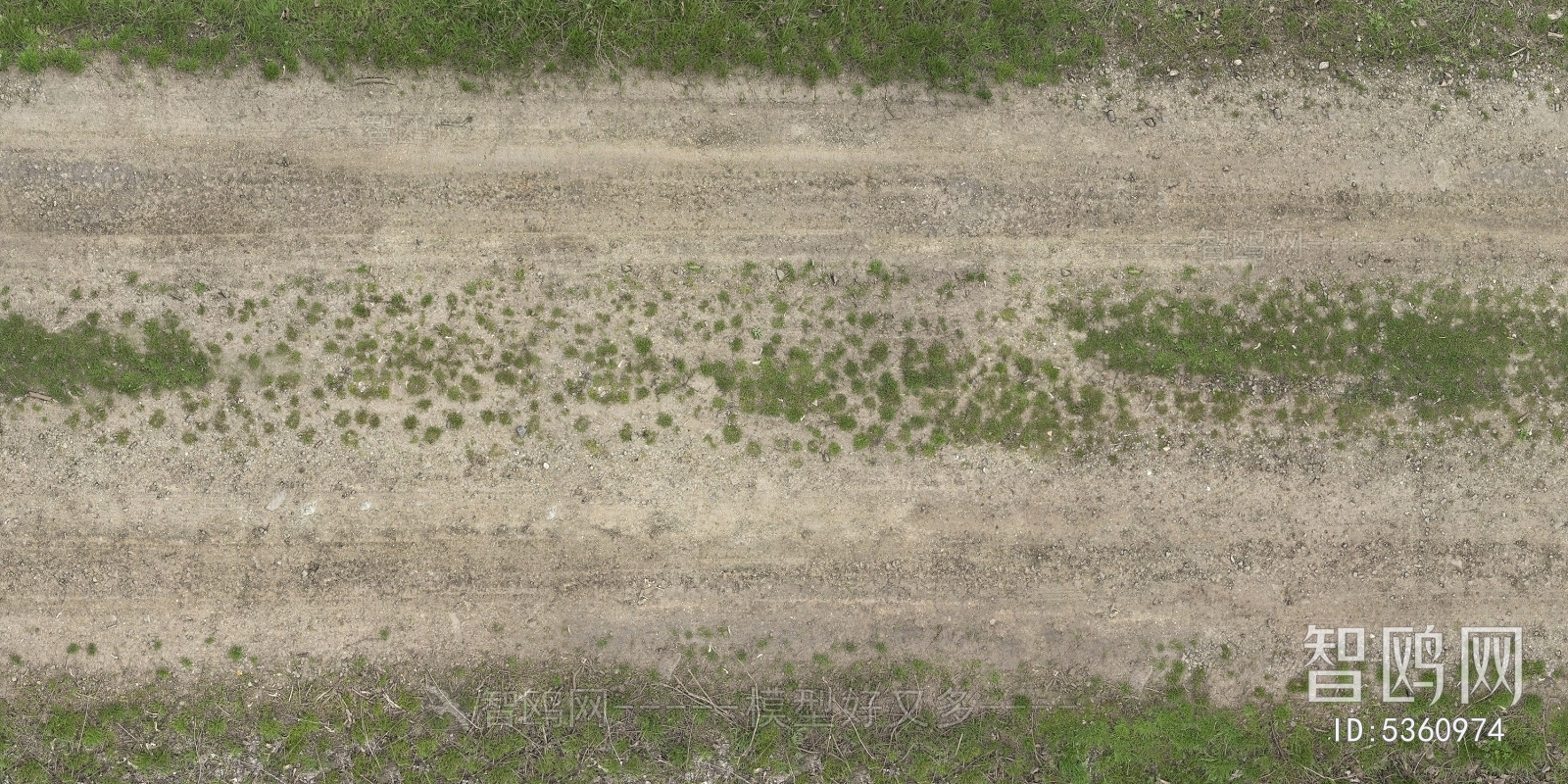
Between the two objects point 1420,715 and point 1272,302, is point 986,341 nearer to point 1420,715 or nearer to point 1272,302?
point 1272,302

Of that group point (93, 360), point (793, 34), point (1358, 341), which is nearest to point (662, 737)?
point (93, 360)

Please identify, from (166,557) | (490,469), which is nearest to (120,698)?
(166,557)

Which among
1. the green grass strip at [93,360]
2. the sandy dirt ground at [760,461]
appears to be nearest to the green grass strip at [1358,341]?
the sandy dirt ground at [760,461]

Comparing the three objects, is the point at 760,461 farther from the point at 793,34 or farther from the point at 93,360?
the point at 93,360

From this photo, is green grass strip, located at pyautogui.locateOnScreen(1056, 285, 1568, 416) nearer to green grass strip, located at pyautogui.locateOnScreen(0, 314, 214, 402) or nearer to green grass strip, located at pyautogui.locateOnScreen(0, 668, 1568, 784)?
green grass strip, located at pyautogui.locateOnScreen(0, 668, 1568, 784)

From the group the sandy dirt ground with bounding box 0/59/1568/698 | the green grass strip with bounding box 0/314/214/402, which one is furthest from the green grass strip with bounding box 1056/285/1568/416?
the green grass strip with bounding box 0/314/214/402

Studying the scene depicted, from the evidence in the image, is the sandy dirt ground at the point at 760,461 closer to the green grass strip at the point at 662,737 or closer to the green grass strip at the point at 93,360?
the green grass strip at the point at 93,360
